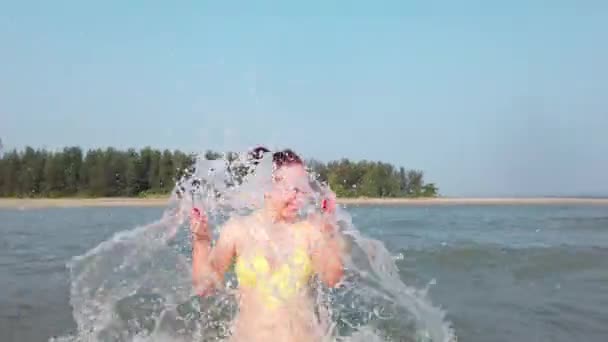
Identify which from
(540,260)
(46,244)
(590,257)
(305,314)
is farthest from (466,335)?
(46,244)

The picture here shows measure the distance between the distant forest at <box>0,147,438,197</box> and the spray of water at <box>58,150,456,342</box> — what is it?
54.9m

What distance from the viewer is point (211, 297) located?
7031 mm

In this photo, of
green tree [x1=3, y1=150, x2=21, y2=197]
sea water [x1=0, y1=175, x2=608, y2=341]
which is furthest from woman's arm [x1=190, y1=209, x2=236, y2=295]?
green tree [x1=3, y1=150, x2=21, y2=197]

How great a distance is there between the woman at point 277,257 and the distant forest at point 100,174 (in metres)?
58.4

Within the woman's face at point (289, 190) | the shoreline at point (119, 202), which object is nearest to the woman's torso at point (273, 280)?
the woman's face at point (289, 190)

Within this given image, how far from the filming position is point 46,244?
15.0m

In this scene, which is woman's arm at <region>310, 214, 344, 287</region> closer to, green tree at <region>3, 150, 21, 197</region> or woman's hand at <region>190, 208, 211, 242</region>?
woman's hand at <region>190, 208, 211, 242</region>

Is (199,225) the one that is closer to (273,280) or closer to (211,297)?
(273,280)

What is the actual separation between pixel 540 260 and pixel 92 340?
7.54 m

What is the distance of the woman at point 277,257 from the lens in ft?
13.5

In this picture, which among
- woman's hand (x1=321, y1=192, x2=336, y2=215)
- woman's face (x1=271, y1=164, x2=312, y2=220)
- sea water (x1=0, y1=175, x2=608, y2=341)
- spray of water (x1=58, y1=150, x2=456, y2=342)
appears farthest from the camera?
sea water (x1=0, y1=175, x2=608, y2=341)

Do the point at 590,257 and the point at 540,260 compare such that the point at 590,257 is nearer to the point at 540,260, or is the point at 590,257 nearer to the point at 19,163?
the point at 540,260

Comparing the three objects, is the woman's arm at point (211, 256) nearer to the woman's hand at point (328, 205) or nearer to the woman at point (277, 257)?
the woman at point (277, 257)

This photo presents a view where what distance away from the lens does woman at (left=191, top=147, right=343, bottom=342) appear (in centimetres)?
411
